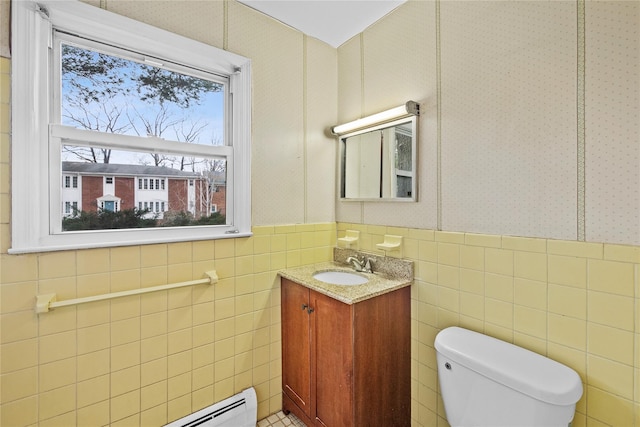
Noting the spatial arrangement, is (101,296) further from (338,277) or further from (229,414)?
(338,277)

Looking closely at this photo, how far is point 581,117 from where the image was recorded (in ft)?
3.60

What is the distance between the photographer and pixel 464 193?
1450 millimetres

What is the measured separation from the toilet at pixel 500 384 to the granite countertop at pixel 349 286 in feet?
1.16

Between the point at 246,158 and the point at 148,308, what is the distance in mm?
967

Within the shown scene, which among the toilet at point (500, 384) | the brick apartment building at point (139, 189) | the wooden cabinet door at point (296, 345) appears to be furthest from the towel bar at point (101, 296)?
the toilet at point (500, 384)

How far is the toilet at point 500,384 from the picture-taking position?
959 millimetres

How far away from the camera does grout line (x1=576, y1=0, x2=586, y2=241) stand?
3.58 ft

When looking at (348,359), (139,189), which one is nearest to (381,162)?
(348,359)

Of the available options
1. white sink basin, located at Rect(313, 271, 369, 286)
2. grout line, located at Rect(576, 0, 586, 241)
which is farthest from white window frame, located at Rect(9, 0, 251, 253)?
grout line, located at Rect(576, 0, 586, 241)

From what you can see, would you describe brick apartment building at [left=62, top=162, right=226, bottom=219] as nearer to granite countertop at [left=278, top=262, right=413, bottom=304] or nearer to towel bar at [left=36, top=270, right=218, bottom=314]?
towel bar at [left=36, top=270, right=218, bottom=314]

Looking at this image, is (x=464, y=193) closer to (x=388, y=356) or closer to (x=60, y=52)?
(x=388, y=356)

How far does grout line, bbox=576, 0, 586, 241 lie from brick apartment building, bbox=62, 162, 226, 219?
5.67 feet

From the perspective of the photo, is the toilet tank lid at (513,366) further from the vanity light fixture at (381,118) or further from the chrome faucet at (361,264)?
the vanity light fixture at (381,118)

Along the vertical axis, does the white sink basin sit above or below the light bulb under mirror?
below
